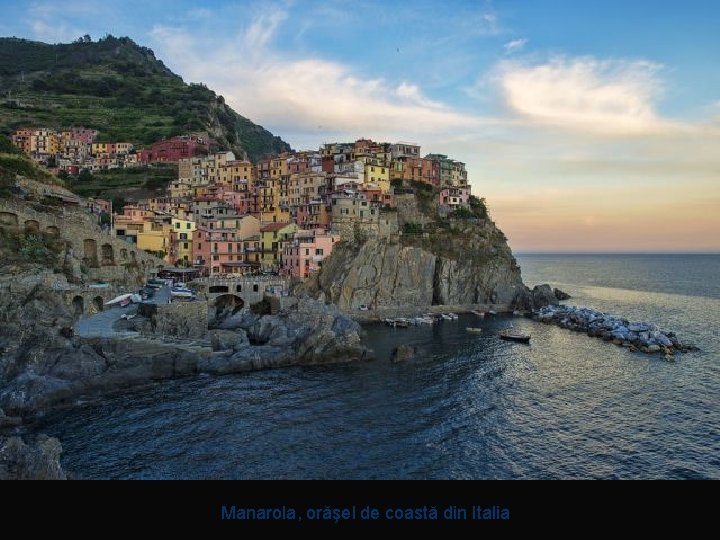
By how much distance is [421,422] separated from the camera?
32.3 metres

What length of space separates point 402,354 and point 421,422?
16933 mm

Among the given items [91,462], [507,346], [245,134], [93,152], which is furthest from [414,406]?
[245,134]

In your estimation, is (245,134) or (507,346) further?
(245,134)

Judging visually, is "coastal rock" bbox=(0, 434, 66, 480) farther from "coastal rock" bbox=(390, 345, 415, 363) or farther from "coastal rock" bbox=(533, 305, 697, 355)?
"coastal rock" bbox=(533, 305, 697, 355)

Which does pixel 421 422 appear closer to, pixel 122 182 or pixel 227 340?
pixel 227 340

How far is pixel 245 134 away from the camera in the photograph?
190125 millimetres

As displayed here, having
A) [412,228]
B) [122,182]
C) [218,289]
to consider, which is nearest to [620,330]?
[412,228]

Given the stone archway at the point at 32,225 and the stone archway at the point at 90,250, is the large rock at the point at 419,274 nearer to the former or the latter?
the stone archway at the point at 90,250

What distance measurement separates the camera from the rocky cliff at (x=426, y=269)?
72500 millimetres

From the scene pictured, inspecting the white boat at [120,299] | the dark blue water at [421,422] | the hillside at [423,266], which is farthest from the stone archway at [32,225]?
the hillside at [423,266]

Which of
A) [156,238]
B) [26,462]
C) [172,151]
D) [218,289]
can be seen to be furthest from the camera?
[172,151]

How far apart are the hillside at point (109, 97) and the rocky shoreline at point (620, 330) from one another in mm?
88605
